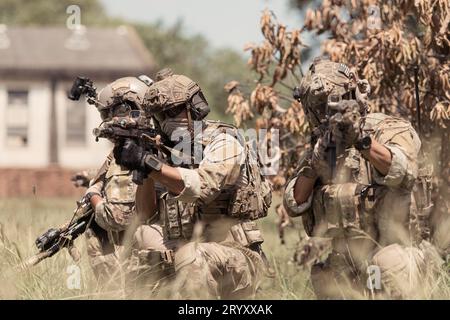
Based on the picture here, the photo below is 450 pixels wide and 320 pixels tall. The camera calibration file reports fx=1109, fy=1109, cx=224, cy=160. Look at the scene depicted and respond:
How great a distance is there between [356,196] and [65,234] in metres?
2.40

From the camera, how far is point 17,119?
1644 inches

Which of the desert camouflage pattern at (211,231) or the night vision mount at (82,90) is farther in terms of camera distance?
the night vision mount at (82,90)

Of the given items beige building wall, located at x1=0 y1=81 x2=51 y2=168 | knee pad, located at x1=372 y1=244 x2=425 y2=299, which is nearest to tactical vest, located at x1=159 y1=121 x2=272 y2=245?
knee pad, located at x1=372 y1=244 x2=425 y2=299

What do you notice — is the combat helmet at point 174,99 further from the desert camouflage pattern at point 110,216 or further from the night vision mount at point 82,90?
the night vision mount at point 82,90

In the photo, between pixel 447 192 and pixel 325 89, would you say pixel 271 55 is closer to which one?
pixel 447 192

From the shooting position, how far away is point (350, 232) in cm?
648

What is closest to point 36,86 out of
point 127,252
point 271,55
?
point 271,55

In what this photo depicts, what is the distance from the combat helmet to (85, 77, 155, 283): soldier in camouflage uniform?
908 millimetres

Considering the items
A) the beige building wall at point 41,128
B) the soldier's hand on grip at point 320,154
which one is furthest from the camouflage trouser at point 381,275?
the beige building wall at point 41,128

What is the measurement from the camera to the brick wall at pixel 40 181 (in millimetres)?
34438

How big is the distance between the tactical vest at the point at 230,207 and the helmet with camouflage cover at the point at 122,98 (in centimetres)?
117

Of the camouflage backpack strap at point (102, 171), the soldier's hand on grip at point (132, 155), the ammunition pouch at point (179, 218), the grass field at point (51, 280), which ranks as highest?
the soldier's hand on grip at point (132, 155)

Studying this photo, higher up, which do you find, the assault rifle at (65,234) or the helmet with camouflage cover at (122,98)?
the helmet with camouflage cover at (122,98)
